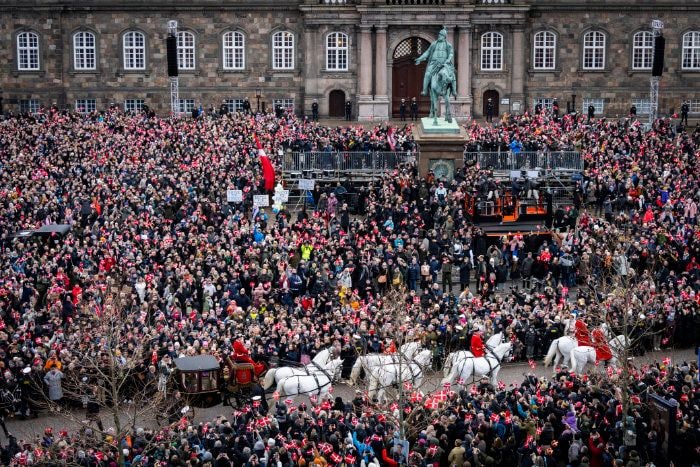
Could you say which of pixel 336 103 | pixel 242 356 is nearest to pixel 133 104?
pixel 336 103

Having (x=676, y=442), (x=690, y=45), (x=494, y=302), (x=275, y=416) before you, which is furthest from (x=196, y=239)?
(x=690, y=45)

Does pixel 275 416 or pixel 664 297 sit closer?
pixel 275 416

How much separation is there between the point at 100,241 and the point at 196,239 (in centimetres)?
353

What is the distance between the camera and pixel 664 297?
45.6 meters

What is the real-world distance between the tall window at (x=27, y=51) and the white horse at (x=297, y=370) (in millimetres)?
47673

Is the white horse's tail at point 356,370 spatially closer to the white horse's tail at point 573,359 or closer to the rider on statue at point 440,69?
the white horse's tail at point 573,359

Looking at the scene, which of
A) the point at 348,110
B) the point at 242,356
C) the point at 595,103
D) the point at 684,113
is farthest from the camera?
the point at 595,103

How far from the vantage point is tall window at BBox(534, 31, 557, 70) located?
8200cm

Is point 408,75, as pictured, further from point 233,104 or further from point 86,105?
point 86,105

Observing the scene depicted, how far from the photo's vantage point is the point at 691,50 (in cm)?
8250

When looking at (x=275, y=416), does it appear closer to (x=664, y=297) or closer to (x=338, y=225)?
(x=664, y=297)

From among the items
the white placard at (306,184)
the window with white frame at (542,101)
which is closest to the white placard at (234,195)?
the white placard at (306,184)

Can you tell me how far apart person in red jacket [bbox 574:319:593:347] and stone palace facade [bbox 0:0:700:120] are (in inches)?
1568

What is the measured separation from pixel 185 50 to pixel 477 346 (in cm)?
4670
